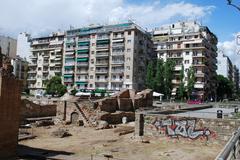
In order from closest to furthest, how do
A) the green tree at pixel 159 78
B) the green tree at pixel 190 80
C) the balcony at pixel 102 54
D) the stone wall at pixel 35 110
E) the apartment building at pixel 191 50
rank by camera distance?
the stone wall at pixel 35 110 < the green tree at pixel 159 78 < the green tree at pixel 190 80 < the apartment building at pixel 191 50 < the balcony at pixel 102 54

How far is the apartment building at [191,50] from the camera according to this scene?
85.6 metres

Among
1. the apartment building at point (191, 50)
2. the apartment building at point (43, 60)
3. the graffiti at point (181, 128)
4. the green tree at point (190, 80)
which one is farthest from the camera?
the apartment building at point (43, 60)

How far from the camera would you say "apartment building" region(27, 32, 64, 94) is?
99.4 meters

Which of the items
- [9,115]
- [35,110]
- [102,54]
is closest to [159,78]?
[102,54]

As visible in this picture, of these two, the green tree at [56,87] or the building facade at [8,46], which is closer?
the building facade at [8,46]

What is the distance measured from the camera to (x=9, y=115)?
18.2 metres

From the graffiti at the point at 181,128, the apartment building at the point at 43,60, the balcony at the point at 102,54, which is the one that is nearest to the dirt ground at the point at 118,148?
the graffiti at the point at 181,128

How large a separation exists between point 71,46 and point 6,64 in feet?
258

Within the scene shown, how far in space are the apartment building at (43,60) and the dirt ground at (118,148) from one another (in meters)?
72.0

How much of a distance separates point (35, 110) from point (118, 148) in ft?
83.8

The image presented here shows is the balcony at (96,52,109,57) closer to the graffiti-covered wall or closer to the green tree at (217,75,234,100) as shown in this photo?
the green tree at (217,75,234,100)

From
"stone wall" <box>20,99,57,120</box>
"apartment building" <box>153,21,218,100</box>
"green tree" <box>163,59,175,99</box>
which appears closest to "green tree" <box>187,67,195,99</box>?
"green tree" <box>163,59,175,99</box>

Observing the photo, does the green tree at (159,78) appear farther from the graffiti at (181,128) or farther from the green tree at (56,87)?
the graffiti at (181,128)

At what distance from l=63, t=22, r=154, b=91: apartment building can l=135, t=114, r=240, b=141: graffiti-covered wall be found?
56.6 metres
